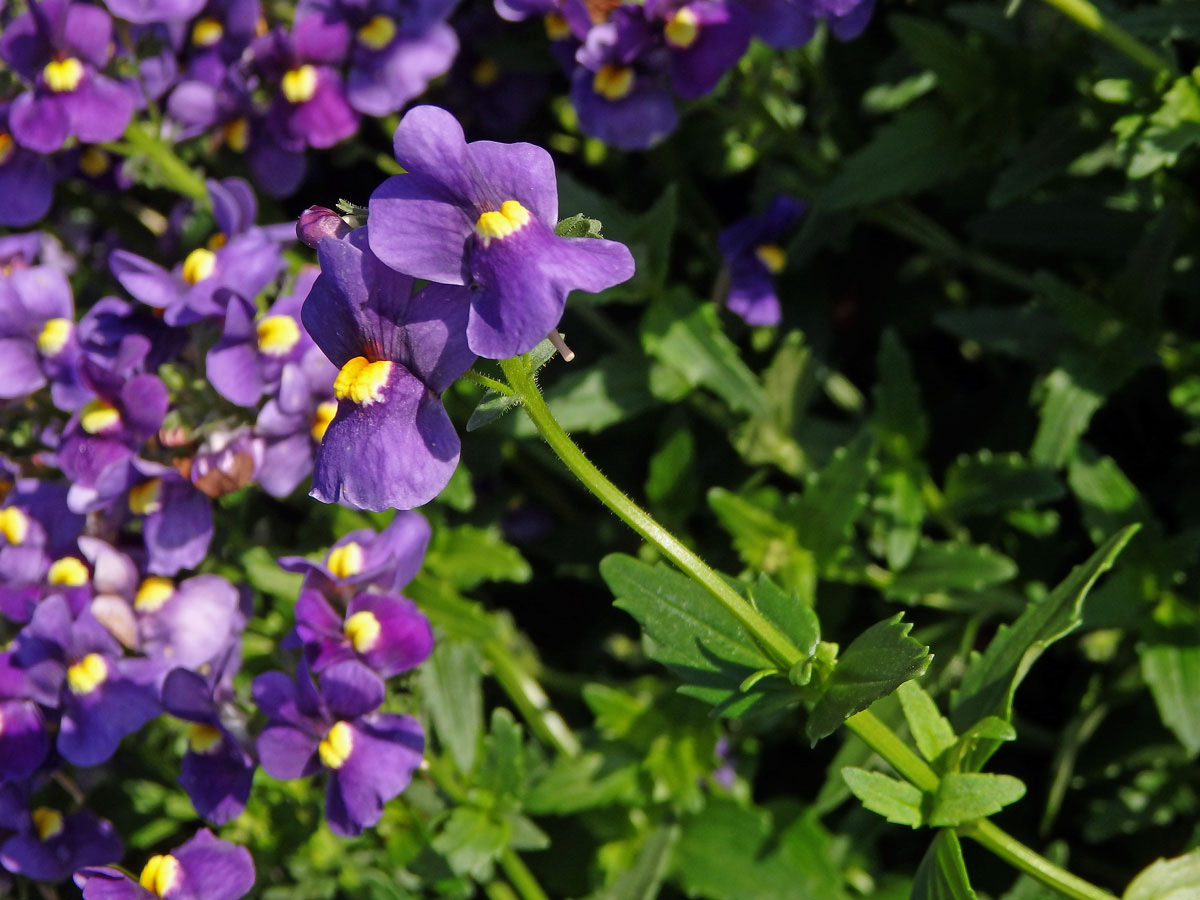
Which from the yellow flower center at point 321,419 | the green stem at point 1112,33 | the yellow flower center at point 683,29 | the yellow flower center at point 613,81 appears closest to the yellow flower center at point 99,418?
the yellow flower center at point 321,419

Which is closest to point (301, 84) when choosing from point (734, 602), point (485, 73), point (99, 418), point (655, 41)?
point (485, 73)

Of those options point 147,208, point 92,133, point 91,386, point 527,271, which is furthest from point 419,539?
point 147,208

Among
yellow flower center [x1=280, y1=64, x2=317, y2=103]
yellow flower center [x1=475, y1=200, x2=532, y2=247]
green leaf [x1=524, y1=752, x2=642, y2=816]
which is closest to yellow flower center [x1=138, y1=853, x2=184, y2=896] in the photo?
green leaf [x1=524, y1=752, x2=642, y2=816]

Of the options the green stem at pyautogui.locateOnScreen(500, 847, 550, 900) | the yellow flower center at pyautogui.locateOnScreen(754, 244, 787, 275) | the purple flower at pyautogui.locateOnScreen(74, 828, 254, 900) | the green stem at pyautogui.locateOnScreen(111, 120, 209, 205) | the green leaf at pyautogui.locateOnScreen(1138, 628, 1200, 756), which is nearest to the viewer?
the purple flower at pyautogui.locateOnScreen(74, 828, 254, 900)

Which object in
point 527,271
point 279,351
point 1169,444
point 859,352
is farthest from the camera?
point 859,352

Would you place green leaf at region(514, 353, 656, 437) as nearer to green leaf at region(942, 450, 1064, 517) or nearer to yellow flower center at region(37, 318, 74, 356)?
green leaf at region(942, 450, 1064, 517)

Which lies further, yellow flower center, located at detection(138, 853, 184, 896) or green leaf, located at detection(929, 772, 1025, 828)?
yellow flower center, located at detection(138, 853, 184, 896)

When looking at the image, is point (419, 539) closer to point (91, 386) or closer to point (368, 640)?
point (368, 640)
